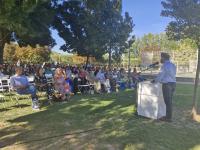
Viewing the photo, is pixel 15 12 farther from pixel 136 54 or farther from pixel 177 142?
pixel 136 54

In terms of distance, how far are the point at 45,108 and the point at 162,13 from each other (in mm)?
4591

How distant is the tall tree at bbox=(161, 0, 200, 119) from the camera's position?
31.1ft

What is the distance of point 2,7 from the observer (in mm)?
8758

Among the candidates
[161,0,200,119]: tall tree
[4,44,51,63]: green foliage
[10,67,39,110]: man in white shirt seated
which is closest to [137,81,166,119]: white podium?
[161,0,200,119]: tall tree

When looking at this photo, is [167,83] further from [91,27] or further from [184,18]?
[91,27]

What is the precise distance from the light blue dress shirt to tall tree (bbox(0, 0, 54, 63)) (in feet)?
12.6

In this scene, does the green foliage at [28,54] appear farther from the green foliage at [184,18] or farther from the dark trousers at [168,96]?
the dark trousers at [168,96]

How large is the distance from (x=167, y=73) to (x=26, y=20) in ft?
38.8

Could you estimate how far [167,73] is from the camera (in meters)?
9.40

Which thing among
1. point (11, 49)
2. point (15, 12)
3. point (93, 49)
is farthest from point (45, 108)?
point (11, 49)

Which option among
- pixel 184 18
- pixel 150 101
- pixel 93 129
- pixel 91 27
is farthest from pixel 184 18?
pixel 91 27

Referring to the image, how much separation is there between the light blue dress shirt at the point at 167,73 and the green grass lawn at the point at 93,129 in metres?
1.09

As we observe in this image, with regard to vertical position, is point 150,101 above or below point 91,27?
below

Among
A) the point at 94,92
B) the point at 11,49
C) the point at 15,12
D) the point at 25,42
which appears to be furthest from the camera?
the point at 11,49
